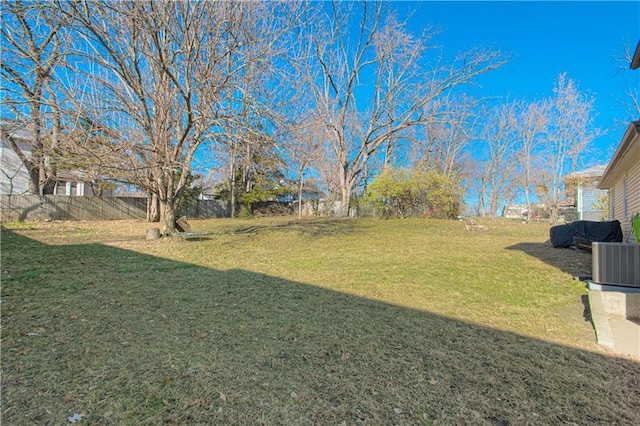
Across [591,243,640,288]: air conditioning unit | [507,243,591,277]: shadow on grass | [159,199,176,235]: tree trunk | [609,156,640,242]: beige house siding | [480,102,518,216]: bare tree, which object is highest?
[480,102,518,216]: bare tree

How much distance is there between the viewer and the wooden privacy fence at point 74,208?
14797 millimetres

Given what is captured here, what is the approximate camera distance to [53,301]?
384cm

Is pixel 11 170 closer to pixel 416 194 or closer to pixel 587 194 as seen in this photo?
pixel 416 194

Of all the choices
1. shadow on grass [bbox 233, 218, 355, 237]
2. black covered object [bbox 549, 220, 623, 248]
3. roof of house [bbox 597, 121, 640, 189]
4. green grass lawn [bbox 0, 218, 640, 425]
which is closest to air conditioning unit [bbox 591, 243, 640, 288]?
green grass lawn [bbox 0, 218, 640, 425]

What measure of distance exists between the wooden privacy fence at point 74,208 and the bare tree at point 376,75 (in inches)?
427

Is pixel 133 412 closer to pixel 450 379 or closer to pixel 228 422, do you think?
pixel 228 422

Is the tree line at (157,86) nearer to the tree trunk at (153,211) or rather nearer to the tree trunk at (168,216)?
the tree trunk at (168,216)

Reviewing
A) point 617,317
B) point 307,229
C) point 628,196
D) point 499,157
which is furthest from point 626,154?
point 499,157

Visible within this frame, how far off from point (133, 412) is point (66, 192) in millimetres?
24511

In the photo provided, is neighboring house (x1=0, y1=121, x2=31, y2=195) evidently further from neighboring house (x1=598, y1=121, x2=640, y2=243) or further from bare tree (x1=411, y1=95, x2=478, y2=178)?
bare tree (x1=411, y1=95, x2=478, y2=178)

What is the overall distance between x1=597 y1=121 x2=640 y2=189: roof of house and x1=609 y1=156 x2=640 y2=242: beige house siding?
0.42ft

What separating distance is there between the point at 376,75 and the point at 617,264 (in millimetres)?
19720

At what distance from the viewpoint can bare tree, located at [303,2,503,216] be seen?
1925cm

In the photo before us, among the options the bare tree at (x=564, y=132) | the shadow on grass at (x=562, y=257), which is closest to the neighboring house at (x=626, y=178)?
the shadow on grass at (x=562, y=257)
